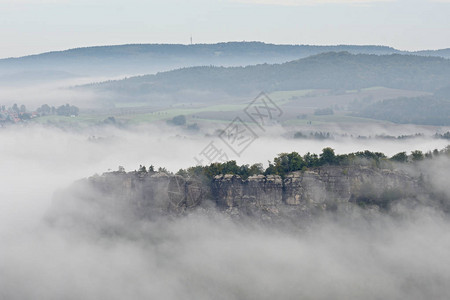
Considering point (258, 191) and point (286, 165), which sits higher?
point (286, 165)

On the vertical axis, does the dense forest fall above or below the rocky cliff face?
→ above

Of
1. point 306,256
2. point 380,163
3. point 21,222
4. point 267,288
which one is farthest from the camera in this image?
point 21,222

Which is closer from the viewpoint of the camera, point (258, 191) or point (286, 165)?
point (258, 191)

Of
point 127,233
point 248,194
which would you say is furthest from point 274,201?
point 127,233

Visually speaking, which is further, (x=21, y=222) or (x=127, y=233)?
(x=21, y=222)

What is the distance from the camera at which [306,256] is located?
9781 cm

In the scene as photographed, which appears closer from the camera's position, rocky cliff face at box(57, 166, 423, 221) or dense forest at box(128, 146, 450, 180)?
rocky cliff face at box(57, 166, 423, 221)

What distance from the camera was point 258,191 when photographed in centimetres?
10219

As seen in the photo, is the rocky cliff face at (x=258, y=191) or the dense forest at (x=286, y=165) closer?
the rocky cliff face at (x=258, y=191)

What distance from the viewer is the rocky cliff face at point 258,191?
102 m

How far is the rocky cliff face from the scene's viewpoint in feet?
335

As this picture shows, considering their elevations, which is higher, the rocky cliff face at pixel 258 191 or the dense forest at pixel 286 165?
the dense forest at pixel 286 165

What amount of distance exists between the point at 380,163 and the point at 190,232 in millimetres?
28386

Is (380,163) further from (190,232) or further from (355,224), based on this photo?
(190,232)
